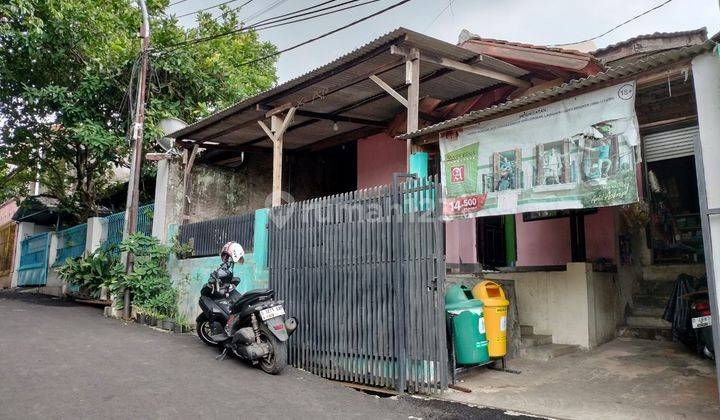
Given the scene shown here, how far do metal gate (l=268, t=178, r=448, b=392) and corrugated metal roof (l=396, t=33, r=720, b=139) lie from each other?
36.2 inches

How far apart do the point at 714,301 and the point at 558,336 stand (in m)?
3.64

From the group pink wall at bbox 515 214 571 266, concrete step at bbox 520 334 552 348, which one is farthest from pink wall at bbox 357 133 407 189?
concrete step at bbox 520 334 552 348

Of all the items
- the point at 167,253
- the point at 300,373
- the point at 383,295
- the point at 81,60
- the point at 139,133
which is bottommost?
the point at 300,373

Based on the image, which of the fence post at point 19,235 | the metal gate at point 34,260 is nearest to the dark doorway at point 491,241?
the metal gate at point 34,260

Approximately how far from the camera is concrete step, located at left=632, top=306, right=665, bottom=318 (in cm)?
822

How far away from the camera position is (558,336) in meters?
7.64

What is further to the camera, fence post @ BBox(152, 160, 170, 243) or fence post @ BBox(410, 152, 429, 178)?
fence post @ BBox(152, 160, 170, 243)

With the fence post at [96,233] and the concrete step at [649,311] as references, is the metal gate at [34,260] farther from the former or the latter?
the concrete step at [649,311]

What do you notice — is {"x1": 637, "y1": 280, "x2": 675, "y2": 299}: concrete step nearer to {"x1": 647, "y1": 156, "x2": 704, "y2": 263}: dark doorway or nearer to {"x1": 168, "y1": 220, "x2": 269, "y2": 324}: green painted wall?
{"x1": 647, "y1": 156, "x2": 704, "y2": 263}: dark doorway

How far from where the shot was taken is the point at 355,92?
329 inches

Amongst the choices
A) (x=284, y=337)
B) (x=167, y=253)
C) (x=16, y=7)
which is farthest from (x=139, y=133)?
(x=284, y=337)

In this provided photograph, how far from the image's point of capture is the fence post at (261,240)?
780 cm

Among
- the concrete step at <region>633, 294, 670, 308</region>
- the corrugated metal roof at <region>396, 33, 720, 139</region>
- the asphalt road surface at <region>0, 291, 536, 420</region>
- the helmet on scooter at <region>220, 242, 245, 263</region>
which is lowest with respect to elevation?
the asphalt road surface at <region>0, 291, 536, 420</region>

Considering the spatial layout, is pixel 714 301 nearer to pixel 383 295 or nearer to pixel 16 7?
pixel 383 295
